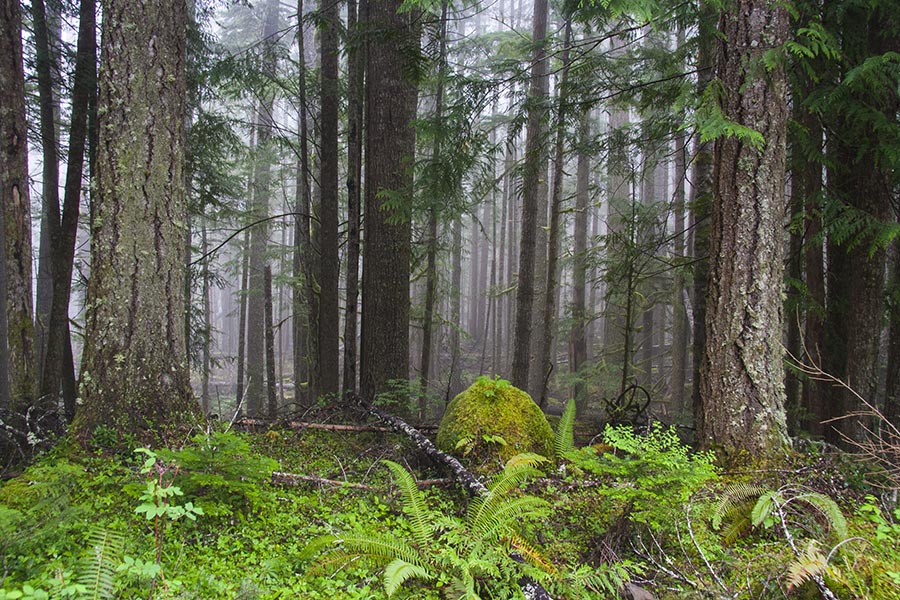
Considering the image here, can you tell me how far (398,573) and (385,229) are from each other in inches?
219

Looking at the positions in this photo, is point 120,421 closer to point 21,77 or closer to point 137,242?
point 137,242

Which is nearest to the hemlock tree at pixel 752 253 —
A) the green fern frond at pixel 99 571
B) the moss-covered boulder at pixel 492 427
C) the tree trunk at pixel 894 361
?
the moss-covered boulder at pixel 492 427

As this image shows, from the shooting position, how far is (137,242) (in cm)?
428

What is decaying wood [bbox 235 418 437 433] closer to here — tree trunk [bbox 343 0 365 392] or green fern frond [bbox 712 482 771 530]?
tree trunk [bbox 343 0 365 392]

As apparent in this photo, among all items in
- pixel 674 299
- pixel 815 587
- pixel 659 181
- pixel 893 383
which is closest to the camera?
pixel 815 587

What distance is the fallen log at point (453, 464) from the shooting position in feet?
8.28

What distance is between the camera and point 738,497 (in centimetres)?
338

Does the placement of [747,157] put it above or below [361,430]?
above

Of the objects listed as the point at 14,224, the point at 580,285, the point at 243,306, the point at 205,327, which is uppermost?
the point at 14,224

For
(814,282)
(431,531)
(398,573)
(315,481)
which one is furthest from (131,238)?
(814,282)

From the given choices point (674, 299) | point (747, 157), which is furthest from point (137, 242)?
point (674, 299)

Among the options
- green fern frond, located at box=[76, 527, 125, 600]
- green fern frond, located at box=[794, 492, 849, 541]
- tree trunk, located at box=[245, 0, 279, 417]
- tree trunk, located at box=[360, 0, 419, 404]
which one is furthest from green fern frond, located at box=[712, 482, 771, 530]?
tree trunk, located at box=[245, 0, 279, 417]

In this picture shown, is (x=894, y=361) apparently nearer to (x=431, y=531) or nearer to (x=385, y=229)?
(x=431, y=531)

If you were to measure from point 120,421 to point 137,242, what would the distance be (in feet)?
5.01
